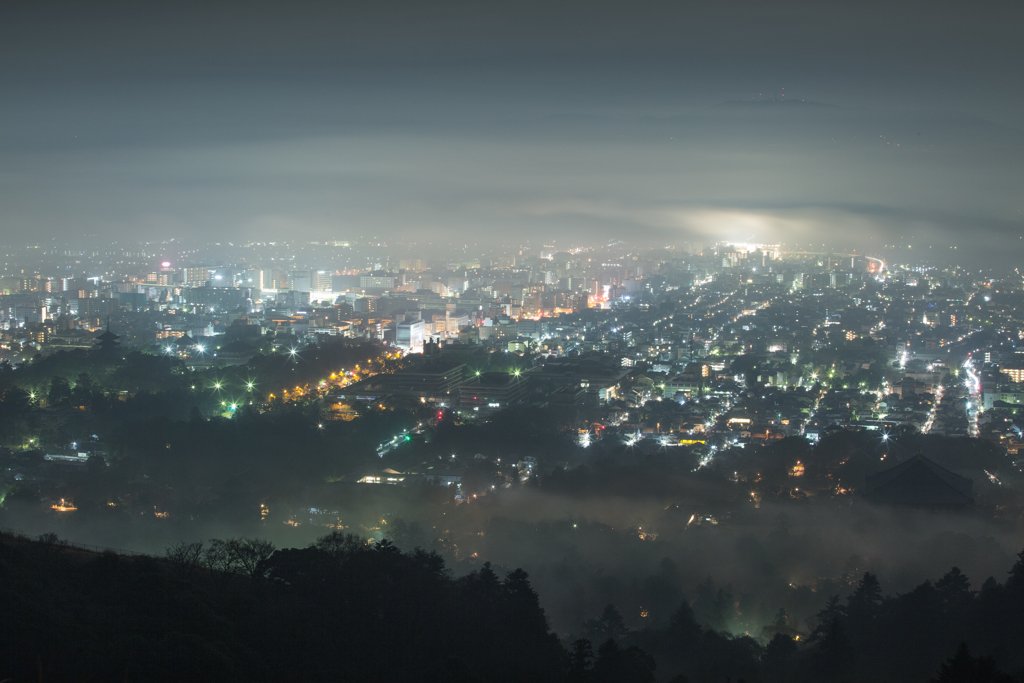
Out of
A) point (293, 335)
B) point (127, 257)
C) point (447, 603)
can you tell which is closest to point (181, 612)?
point (447, 603)

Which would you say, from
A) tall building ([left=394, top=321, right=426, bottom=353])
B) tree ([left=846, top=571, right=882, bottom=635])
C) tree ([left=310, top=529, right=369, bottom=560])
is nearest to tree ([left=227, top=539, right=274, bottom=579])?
tree ([left=310, top=529, right=369, bottom=560])

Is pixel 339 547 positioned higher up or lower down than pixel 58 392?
higher up

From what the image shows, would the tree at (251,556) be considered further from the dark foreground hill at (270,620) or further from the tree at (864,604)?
the tree at (864,604)

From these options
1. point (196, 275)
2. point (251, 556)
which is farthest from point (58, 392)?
point (196, 275)

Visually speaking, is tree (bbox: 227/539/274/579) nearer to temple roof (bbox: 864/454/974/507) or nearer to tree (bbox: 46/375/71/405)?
temple roof (bbox: 864/454/974/507)

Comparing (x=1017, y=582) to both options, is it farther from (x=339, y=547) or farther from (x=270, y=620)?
(x=270, y=620)

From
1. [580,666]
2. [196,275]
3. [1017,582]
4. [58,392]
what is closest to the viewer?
[580,666]

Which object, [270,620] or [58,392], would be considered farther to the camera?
[58,392]

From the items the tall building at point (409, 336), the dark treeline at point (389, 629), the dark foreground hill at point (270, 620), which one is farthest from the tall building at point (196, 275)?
the dark foreground hill at point (270, 620)

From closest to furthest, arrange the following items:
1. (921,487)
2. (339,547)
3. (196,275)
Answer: (339,547) → (921,487) → (196,275)
